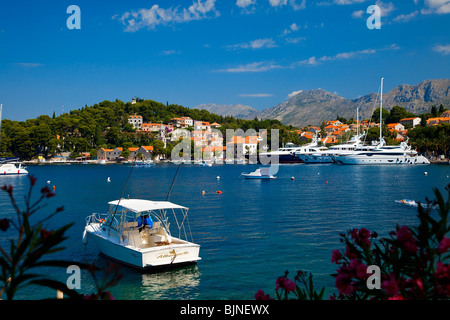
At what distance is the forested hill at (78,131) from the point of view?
136000 millimetres

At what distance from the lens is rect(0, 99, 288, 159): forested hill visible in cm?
13600

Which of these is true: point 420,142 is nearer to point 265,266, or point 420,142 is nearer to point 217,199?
point 217,199

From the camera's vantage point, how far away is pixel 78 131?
158m

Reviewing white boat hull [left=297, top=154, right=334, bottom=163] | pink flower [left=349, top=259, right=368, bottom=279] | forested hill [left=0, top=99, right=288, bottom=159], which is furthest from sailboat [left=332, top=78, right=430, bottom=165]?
pink flower [left=349, top=259, right=368, bottom=279]

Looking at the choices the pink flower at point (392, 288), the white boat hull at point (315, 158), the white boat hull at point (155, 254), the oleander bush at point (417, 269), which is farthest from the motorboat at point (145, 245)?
the white boat hull at point (315, 158)

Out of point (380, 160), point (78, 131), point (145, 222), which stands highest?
point (78, 131)

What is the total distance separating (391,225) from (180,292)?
50.9ft

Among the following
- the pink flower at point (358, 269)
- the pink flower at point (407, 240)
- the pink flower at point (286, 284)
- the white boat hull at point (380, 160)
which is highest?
the pink flower at point (407, 240)

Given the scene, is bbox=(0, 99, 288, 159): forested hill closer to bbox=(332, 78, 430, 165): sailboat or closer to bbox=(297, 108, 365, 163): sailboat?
bbox=(297, 108, 365, 163): sailboat

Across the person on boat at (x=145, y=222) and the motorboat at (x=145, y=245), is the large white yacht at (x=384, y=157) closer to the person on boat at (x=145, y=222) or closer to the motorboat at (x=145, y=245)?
the motorboat at (x=145, y=245)

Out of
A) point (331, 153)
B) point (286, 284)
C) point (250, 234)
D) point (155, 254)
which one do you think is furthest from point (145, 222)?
point (331, 153)

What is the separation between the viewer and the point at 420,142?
374 feet

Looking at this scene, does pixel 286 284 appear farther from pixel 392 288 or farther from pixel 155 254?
pixel 155 254

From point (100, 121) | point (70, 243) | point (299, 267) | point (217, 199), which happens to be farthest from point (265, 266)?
point (100, 121)
